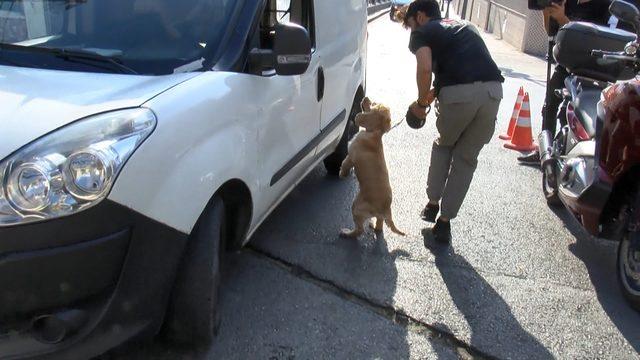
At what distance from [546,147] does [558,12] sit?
129 centimetres

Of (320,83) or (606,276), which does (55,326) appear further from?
(606,276)

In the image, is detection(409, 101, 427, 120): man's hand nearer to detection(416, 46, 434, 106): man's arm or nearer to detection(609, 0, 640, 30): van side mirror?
detection(416, 46, 434, 106): man's arm

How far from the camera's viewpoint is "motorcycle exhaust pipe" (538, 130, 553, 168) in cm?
455

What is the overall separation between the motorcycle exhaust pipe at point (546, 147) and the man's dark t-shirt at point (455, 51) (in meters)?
1.19

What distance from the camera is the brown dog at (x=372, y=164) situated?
3.63 meters

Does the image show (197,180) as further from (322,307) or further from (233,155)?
(322,307)

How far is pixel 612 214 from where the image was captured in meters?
3.46

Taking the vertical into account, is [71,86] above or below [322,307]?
above

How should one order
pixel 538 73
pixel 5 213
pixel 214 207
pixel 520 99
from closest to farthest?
pixel 5 213, pixel 214 207, pixel 520 99, pixel 538 73

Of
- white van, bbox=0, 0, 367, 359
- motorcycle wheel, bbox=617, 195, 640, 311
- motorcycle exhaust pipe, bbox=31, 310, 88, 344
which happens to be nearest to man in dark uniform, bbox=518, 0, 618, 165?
motorcycle wheel, bbox=617, 195, 640, 311

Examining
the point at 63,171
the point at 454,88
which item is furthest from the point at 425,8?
the point at 63,171

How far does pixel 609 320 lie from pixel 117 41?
9.41 ft

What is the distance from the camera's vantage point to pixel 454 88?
3.62 m

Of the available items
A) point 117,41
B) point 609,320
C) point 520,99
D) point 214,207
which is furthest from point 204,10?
point 520,99
